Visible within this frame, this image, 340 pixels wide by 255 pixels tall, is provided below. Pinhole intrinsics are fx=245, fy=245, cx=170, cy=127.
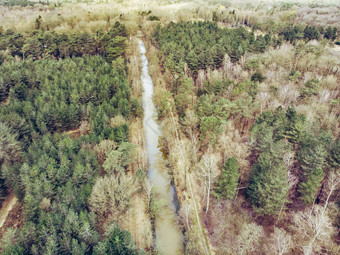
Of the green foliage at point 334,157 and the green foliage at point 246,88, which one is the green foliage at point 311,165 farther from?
the green foliage at point 246,88

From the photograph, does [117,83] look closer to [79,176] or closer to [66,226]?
[79,176]

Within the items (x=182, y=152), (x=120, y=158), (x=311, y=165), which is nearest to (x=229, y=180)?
(x=311, y=165)

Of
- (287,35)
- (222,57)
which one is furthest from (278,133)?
(287,35)

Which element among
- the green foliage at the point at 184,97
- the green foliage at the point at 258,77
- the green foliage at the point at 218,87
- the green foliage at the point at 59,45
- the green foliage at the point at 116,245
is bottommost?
the green foliage at the point at 116,245

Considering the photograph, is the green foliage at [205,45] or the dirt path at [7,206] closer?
the dirt path at [7,206]

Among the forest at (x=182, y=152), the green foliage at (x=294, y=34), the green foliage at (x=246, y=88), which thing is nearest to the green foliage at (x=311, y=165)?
the forest at (x=182, y=152)

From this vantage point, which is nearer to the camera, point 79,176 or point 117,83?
point 79,176

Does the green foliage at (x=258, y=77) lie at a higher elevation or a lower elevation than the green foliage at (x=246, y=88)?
higher

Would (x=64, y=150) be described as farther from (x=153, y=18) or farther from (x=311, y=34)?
(x=153, y=18)
